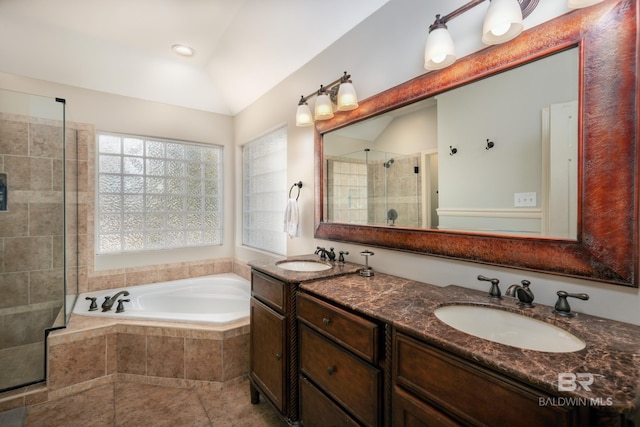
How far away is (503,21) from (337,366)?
4.92ft

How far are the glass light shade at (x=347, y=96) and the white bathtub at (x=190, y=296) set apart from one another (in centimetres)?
197

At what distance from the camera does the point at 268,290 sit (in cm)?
169

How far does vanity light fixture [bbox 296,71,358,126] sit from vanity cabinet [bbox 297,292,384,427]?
3.86 feet

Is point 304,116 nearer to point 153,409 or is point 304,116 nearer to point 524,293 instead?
point 524,293

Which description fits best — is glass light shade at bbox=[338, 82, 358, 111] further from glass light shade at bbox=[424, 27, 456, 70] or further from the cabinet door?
the cabinet door

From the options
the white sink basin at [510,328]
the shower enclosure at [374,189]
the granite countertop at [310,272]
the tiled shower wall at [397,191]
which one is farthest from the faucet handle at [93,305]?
the white sink basin at [510,328]

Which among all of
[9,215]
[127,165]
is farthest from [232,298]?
[9,215]

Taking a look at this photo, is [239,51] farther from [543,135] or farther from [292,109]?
[543,135]

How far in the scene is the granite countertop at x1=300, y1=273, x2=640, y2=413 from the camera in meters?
0.59

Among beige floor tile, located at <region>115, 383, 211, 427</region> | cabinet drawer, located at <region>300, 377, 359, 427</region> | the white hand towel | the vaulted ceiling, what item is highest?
the vaulted ceiling

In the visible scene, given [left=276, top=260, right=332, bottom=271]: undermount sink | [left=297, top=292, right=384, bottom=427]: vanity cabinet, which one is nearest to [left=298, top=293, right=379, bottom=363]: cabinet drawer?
[left=297, top=292, right=384, bottom=427]: vanity cabinet

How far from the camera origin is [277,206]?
291 cm

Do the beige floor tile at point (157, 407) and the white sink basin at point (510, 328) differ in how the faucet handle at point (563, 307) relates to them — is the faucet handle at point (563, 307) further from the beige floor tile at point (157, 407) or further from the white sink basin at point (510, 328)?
the beige floor tile at point (157, 407)

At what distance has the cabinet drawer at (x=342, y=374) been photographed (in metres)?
1.07
